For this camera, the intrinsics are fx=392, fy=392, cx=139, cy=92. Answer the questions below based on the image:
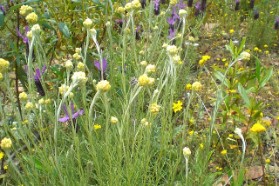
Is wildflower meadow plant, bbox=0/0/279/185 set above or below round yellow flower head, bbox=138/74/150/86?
below

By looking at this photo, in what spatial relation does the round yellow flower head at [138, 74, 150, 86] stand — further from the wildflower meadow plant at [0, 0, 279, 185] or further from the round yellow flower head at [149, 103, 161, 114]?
the round yellow flower head at [149, 103, 161, 114]

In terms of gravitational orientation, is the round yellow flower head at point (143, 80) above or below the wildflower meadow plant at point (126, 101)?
above

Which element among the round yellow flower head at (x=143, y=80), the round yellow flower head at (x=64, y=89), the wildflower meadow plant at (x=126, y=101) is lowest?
the wildflower meadow plant at (x=126, y=101)

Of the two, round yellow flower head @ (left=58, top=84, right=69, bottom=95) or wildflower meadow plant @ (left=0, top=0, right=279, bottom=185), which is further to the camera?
wildflower meadow plant @ (left=0, top=0, right=279, bottom=185)

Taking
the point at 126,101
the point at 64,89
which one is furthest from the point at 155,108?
the point at 64,89

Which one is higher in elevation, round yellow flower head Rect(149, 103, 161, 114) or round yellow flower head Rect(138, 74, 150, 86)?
round yellow flower head Rect(138, 74, 150, 86)

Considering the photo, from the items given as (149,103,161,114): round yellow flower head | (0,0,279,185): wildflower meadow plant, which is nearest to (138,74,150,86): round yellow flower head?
(0,0,279,185): wildflower meadow plant

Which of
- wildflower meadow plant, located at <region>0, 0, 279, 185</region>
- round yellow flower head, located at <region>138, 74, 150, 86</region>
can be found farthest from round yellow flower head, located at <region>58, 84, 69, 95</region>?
round yellow flower head, located at <region>138, 74, 150, 86</region>

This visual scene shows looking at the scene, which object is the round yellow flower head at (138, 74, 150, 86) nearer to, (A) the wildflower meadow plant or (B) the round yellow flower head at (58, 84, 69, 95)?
(A) the wildflower meadow plant

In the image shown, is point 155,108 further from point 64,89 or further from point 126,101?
point 64,89

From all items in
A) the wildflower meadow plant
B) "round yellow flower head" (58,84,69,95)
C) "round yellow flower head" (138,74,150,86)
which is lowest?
the wildflower meadow plant

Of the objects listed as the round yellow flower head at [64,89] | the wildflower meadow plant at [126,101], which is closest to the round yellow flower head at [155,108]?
the wildflower meadow plant at [126,101]

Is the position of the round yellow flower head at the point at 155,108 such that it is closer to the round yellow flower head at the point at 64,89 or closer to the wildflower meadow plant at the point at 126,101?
the wildflower meadow plant at the point at 126,101

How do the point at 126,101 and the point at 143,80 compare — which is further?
the point at 126,101
